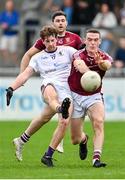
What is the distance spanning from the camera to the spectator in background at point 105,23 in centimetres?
2575

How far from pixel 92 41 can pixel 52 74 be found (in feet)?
3.66

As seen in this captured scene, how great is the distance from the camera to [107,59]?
13.5m

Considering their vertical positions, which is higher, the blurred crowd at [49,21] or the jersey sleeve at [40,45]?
the blurred crowd at [49,21]

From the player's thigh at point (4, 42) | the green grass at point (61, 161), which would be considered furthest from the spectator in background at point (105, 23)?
the green grass at point (61, 161)

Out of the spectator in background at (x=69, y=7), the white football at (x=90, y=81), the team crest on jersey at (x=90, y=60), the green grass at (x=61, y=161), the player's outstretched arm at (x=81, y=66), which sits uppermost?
the spectator in background at (x=69, y=7)

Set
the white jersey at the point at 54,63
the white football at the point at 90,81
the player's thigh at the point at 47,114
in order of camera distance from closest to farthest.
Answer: the white football at the point at 90,81
the white jersey at the point at 54,63
the player's thigh at the point at 47,114

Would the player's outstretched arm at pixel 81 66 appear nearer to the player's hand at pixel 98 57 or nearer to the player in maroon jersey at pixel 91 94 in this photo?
the player in maroon jersey at pixel 91 94

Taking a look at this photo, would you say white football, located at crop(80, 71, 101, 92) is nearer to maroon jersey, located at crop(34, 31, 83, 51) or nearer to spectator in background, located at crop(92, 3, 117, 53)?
maroon jersey, located at crop(34, 31, 83, 51)

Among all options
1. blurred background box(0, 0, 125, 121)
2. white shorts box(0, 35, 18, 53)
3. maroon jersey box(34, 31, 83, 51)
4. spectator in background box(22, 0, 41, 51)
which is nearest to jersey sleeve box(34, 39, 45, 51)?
maroon jersey box(34, 31, 83, 51)

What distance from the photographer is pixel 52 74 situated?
1423 centimetres

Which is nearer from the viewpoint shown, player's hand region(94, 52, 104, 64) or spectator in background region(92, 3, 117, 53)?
player's hand region(94, 52, 104, 64)

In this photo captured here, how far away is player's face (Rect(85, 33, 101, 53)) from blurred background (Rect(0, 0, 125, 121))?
11558mm

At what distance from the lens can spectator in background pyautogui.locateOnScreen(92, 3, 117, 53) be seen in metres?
25.8

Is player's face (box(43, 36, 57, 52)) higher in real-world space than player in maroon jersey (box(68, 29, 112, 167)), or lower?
higher
